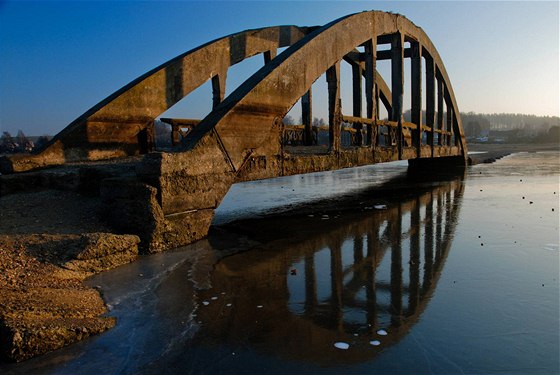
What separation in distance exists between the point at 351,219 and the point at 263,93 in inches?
140

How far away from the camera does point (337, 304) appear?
4.23 m

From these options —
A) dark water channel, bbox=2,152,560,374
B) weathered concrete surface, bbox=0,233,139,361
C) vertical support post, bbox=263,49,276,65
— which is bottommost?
dark water channel, bbox=2,152,560,374

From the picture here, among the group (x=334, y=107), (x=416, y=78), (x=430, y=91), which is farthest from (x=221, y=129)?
(x=430, y=91)

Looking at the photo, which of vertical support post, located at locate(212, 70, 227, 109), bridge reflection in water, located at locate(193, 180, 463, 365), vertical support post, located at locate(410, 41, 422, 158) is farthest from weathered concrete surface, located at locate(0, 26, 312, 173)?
vertical support post, located at locate(410, 41, 422, 158)

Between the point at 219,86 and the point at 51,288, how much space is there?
947 centimetres

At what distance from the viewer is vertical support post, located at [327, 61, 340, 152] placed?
1068 cm

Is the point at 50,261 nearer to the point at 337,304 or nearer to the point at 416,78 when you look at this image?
the point at 337,304

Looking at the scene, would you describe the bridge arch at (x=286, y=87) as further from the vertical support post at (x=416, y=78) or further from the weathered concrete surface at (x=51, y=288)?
the vertical support post at (x=416, y=78)

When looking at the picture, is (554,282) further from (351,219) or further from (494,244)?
(351,219)

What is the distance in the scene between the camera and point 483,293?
176 inches

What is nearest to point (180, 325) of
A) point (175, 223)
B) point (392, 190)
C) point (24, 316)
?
point (24, 316)

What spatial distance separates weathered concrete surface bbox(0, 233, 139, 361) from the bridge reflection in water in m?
1.08

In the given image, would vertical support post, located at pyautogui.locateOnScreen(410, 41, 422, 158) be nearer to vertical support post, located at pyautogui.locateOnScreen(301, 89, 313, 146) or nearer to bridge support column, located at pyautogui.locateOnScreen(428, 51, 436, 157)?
bridge support column, located at pyautogui.locateOnScreen(428, 51, 436, 157)

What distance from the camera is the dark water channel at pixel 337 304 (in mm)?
3105
